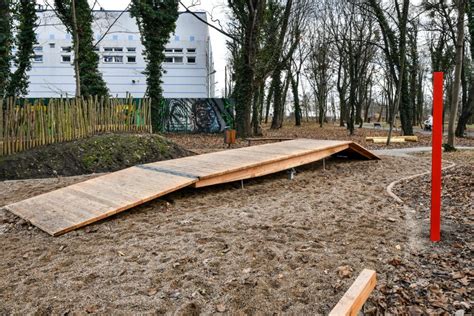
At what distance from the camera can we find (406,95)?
20188 millimetres

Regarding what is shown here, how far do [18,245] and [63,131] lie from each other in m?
6.45

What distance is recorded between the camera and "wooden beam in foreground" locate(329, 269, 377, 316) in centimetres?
240

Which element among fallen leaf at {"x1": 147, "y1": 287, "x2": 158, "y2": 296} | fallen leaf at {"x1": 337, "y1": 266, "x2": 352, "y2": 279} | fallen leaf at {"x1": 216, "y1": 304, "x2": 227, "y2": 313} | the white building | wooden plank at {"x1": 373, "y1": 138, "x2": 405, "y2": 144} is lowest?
fallen leaf at {"x1": 216, "y1": 304, "x2": 227, "y2": 313}

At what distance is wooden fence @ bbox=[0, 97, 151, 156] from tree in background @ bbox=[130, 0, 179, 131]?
10292 mm

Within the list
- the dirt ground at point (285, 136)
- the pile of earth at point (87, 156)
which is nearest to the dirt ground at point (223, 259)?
the pile of earth at point (87, 156)

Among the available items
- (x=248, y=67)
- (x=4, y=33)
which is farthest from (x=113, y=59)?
(x=4, y=33)

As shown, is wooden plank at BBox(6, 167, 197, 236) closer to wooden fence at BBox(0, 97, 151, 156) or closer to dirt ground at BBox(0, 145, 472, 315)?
dirt ground at BBox(0, 145, 472, 315)

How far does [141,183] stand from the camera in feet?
20.5

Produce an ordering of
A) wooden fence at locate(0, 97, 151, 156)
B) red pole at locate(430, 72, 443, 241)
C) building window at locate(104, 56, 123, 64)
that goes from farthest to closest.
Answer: building window at locate(104, 56, 123, 64) → wooden fence at locate(0, 97, 151, 156) → red pole at locate(430, 72, 443, 241)

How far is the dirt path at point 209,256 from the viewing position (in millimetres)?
3027

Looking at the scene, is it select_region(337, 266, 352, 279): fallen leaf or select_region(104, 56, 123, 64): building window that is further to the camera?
select_region(104, 56, 123, 64): building window

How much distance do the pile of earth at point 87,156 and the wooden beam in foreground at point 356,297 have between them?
7.96 metres

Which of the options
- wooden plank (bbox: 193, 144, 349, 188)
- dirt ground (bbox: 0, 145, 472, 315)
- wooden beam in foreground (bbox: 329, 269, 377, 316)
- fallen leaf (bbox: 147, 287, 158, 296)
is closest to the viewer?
wooden beam in foreground (bbox: 329, 269, 377, 316)

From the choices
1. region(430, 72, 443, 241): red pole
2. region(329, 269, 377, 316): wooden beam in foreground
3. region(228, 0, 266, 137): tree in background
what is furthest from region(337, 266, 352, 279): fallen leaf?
region(228, 0, 266, 137): tree in background
